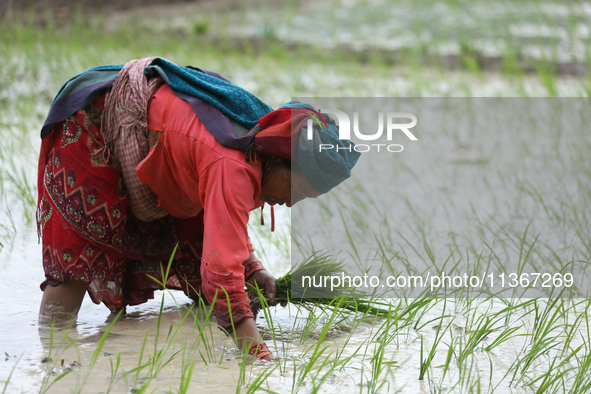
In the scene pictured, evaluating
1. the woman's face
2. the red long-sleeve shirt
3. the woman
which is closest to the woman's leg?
the woman

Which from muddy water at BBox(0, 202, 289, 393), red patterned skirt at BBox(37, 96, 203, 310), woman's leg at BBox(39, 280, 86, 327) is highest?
red patterned skirt at BBox(37, 96, 203, 310)

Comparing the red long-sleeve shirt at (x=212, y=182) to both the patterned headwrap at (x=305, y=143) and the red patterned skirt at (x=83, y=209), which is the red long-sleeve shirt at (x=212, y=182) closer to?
the patterned headwrap at (x=305, y=143)

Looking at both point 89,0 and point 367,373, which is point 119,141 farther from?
point 89,0

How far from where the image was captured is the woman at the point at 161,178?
64.3 inches

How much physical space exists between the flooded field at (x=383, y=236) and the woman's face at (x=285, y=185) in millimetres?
400

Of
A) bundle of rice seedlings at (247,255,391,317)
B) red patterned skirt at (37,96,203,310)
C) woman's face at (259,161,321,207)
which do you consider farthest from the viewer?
bundle of rice seedlings at (247,255,391,317)

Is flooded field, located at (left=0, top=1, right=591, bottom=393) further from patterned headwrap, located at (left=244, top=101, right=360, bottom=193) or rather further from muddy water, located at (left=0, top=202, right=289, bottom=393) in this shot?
patterned headwrap, located at (left=244, top=101, right=360, bottom=193)

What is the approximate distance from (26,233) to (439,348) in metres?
1.92

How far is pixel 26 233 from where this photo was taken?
2760 mm

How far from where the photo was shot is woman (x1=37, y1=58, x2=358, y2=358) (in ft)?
5.36

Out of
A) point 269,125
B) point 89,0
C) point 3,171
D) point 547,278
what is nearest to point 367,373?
point 269,125

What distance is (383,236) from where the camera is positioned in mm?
2873

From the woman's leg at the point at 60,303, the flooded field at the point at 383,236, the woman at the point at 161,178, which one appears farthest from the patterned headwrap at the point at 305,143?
the woman's leg at the point at 60,303

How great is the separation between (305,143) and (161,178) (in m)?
0.49
